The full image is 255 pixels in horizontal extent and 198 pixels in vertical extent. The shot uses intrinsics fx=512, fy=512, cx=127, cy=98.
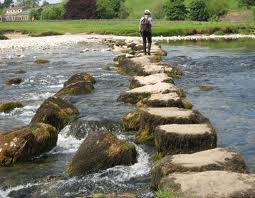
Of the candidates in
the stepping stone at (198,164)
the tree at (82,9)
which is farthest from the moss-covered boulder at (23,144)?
the tree at (82,9)

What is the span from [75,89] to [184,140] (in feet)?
35.6

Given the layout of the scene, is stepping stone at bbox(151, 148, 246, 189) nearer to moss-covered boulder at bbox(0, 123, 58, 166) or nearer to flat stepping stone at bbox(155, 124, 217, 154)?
flat stepping stone at bbox(155, 124, 217, 154)

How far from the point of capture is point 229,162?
11312 millimetres

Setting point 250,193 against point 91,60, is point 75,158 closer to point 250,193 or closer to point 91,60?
point 250,193

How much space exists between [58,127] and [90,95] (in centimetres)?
599

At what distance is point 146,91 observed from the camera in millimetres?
20312

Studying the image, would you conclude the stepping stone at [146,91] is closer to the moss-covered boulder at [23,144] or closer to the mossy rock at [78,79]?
the mossy rock at [78,79]

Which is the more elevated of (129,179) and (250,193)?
(250,193)

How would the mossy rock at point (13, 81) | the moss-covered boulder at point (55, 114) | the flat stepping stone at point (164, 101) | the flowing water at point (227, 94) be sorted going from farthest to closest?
the mossy rock at point (13, 81) → the flat stepping stone at point (164, 101) → the moss-covered boulder at point (55, 114) → the flowing water at point (227, 94)

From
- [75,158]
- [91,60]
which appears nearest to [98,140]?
[75,158]

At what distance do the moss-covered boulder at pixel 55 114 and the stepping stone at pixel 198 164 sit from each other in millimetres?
6649

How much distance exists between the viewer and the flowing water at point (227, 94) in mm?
15688

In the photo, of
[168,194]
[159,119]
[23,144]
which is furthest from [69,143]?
[168,194]

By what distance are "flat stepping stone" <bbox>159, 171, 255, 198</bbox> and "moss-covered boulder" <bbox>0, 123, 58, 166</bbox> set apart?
5.28 metres
